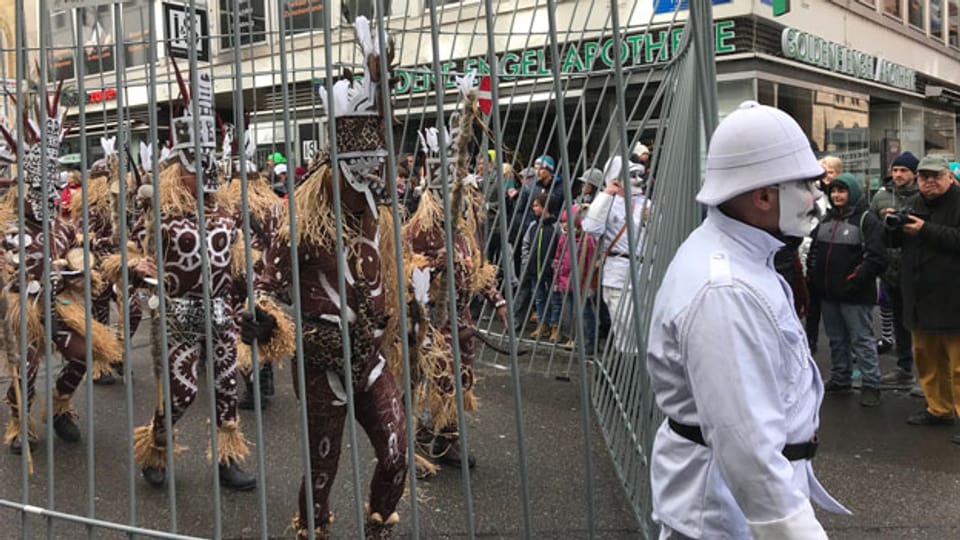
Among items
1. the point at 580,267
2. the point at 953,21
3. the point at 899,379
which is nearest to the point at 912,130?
the point at 953,21

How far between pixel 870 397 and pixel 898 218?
54.4 inches

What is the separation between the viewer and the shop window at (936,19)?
67.8 ft

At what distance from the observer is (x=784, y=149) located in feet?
6.34

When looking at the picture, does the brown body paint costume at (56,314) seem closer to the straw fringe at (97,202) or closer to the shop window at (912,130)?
the straw fringe at (97,202)

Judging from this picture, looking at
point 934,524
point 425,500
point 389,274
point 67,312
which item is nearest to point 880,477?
point 934,524

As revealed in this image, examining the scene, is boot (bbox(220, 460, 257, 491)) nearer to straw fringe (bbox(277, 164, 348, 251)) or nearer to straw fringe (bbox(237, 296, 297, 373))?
straw fringe (bbox(237, 296, 297, 373))

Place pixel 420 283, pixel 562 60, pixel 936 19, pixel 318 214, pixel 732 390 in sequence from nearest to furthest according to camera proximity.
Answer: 1. pixel 732 390
2. pixel 318 214
3. pixel 420 283
4. pixel 562 60
5. pixel 936 19

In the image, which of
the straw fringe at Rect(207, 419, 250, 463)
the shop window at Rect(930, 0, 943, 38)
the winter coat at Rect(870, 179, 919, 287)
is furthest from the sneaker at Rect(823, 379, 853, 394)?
the shop window at Rect(930, 0, 943, 38)

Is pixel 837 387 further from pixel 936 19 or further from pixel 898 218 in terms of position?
pixel 936 19

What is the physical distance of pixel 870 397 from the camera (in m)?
6.17

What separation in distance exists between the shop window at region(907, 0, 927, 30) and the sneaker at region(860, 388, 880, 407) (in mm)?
15770

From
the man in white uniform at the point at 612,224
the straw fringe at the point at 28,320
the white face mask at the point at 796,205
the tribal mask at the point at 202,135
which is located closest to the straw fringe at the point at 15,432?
the straw fringe at the point at 28,320

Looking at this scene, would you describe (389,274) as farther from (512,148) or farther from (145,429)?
(512,148)

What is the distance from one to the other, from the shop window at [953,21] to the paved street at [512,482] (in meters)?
19.2
